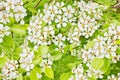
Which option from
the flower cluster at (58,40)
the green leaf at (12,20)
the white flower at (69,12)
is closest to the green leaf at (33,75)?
the flower cluster at (58,40)

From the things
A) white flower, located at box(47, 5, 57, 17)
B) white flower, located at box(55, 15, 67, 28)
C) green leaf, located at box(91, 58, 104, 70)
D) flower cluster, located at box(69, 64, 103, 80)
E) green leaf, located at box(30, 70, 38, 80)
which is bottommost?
flower cluster, located at box(69, 64, 103, 80)

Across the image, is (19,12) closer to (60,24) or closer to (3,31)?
(3,31)

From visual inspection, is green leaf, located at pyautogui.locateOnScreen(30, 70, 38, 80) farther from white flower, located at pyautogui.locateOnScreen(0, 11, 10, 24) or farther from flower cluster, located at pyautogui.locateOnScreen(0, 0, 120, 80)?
white flower, located at pyautogui.locateOnScreen(0, 11, 10, 24)

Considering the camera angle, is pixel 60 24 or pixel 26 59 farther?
pixel 60 24

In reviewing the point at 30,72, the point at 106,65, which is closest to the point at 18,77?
the point at 30,72

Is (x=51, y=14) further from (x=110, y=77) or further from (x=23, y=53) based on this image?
(x=110, y=77)

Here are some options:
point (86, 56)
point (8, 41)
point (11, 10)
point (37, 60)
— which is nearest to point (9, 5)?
A: point (11, 10)

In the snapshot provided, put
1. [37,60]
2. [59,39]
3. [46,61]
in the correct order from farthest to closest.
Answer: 1. [59,39]
2. [46,61]
3. [37,60]

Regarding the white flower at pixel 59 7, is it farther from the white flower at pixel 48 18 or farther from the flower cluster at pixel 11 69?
the flower cluster at pixel 11 69

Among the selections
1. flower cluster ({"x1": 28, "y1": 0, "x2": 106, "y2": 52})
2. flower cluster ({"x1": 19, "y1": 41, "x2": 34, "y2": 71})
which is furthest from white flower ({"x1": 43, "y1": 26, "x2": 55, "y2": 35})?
flower cluster ({"x1": 19, "y1": 41, "x2": 34, "y2": 71})
